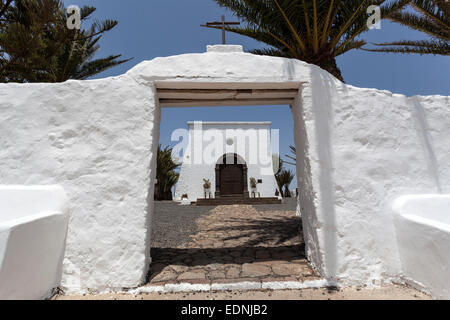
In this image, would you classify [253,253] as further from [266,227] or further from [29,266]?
[29,266]

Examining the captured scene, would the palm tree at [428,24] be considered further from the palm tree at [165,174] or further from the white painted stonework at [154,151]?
the palm tree at [165,174]

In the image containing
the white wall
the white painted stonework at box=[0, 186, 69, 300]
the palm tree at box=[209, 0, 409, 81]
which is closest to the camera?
the white painted stonework at box=[0, 186, 69, 300]

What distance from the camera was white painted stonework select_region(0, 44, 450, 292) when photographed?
2.95m

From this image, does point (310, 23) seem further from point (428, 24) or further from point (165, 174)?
point (165, 174)

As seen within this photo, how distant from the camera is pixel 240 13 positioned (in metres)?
5.20

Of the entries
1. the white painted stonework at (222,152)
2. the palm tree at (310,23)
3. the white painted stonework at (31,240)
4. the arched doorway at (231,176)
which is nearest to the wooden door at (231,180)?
the arched doorway at (231,176)

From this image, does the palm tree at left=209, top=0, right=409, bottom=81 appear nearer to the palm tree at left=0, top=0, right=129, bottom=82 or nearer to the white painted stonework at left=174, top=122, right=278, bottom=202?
the palm tree at left=0, top=0, right=129, bottom=82

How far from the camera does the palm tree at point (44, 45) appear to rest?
5000 millimetres

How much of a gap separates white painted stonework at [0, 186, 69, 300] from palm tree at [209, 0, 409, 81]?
4.66 metres

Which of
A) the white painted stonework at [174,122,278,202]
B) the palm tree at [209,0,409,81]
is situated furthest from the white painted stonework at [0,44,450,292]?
the white painted stonework at [174,122,278,202]

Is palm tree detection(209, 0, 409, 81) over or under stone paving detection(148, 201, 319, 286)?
over
